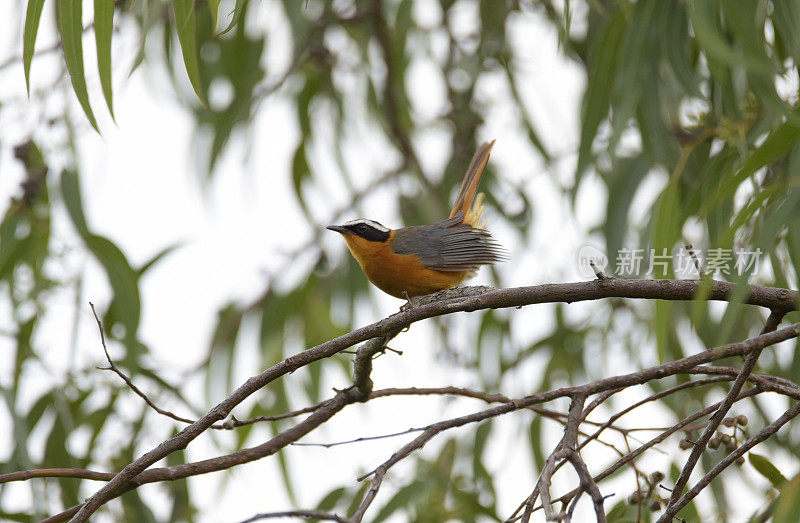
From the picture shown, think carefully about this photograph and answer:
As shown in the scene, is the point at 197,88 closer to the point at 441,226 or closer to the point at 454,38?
the point at 441,226

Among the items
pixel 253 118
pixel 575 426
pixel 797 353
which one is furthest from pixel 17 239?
pixel 797 353

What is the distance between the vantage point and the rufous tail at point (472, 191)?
13.3 feet

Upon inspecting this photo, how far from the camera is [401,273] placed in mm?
3656

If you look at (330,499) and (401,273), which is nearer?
(401,273)

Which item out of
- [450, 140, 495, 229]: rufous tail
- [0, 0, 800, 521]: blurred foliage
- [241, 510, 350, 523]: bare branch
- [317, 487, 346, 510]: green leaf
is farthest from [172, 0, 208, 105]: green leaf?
[317, 487, 346, 510]: green leaf

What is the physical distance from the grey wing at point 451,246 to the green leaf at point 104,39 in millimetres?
1633

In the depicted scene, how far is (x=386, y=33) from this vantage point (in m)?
4.98

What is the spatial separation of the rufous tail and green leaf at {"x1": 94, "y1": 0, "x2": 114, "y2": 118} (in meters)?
1.96

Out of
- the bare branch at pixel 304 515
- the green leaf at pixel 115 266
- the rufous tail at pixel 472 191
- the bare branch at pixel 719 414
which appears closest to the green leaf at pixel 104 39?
the bare branch at pixel 304 515

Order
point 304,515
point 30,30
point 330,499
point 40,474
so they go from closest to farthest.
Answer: point 304,515 → point 40,474 → point 30,30 → point 330,499

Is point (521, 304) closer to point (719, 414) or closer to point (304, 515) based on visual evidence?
point (719, 414)

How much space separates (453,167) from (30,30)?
3.29 m

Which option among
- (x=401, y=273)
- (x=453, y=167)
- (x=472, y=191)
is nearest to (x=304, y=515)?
(x=401, y=273)

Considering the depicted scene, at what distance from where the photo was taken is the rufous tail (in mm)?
4055
